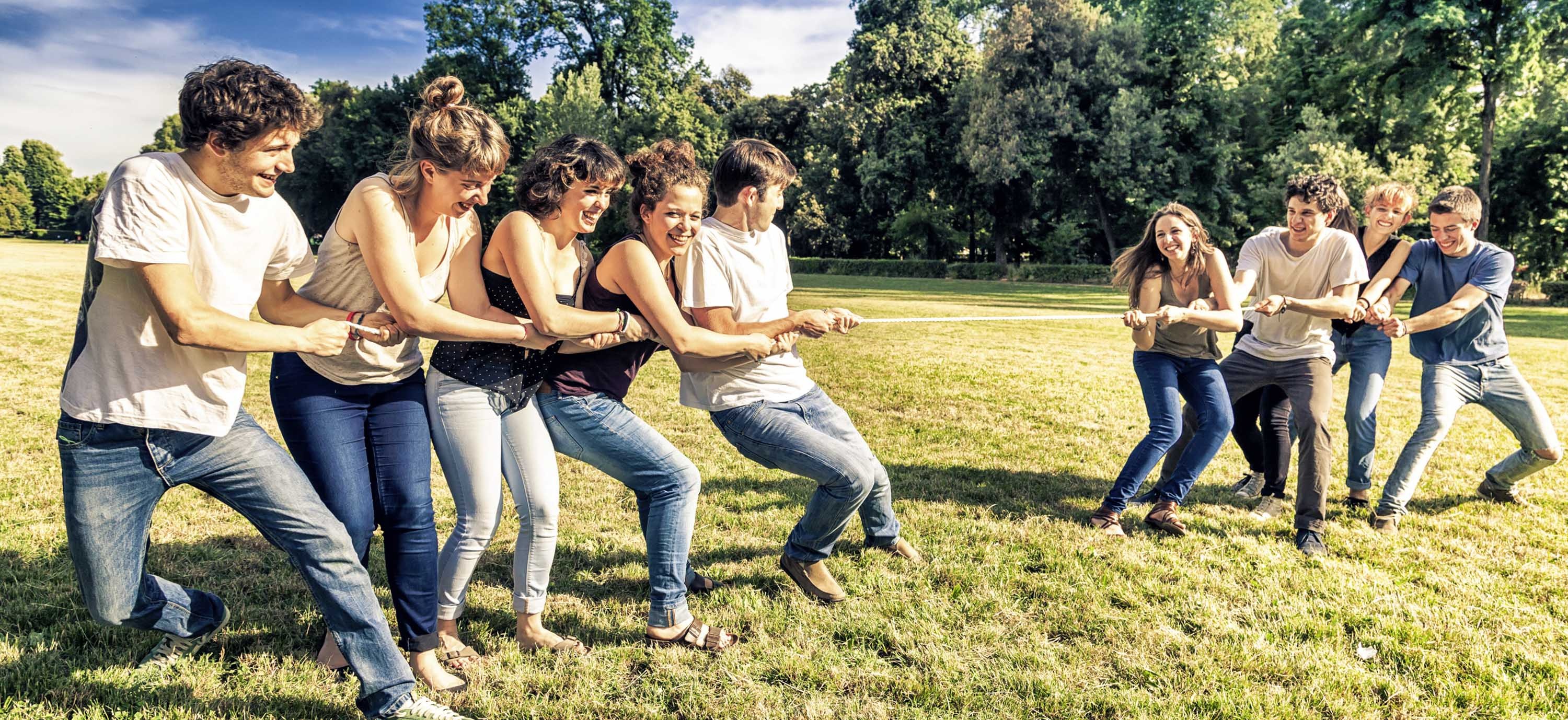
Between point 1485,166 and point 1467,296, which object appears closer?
point 1467,296

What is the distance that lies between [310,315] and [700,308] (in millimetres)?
1457

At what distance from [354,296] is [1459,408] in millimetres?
6098

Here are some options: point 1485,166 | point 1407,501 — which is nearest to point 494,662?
point 1407,501

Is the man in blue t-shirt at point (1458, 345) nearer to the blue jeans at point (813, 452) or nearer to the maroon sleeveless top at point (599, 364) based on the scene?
the blue jeans at point (813, 452)

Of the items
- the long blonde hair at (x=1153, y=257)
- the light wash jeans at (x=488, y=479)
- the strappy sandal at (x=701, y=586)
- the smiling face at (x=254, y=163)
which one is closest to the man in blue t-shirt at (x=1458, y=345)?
the long blonde hair at (x=1153, y=257)

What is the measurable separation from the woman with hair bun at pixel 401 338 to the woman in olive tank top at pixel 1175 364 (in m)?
3.67

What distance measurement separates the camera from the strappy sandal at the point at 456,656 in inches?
141

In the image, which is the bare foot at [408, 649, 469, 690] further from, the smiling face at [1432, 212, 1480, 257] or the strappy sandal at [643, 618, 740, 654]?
the smiling face at [1432, 212, 1480, 257]

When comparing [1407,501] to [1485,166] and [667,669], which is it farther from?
[1485,166]

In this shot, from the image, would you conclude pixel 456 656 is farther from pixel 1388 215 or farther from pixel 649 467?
pixel 1388 215

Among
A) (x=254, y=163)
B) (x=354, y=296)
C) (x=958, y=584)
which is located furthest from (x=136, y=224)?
(x=958, y=584)

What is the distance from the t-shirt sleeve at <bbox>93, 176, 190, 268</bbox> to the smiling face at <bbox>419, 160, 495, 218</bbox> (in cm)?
80

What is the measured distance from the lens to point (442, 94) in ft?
10.5

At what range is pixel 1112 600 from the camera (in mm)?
4336
